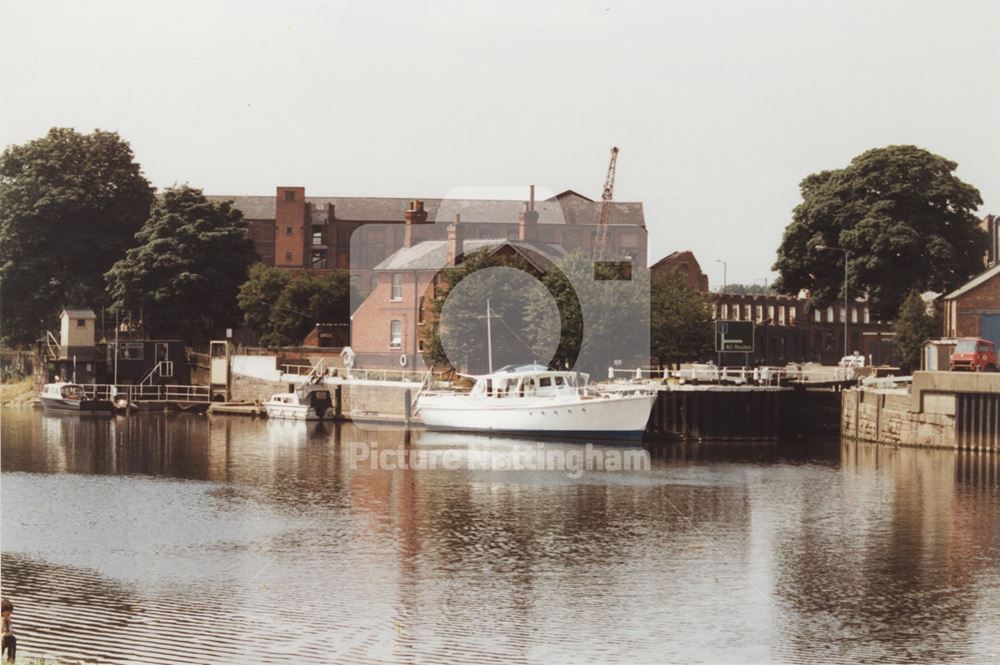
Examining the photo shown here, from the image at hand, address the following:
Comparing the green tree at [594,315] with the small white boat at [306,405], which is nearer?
the green tree at [594,315]

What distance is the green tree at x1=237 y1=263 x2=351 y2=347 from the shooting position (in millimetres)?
105500

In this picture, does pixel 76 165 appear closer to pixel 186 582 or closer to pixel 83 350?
pixel 83 350

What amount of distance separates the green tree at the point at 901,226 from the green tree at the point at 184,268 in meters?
45.2

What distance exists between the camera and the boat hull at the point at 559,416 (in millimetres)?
71250

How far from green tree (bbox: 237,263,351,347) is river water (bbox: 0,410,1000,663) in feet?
123

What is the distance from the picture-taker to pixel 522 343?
3354 inches

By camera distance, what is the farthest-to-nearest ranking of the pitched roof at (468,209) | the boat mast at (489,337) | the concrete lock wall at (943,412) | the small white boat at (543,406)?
the pitched roof at (468,209) < the boat mast at (489,337) < the small white boat at (543,406) < the concrete lock wall at (943,412)

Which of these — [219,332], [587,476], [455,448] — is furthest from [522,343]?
[219,332]

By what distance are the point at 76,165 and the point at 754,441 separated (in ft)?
203

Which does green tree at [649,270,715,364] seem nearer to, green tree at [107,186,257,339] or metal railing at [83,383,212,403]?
metal railing at [83,383,212,403]

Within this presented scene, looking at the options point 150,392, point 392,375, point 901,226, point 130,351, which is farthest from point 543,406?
point 130,351

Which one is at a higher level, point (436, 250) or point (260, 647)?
point (436, 250)

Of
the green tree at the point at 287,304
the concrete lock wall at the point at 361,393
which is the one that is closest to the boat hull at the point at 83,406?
the concrete lock wall at the point at 361,393

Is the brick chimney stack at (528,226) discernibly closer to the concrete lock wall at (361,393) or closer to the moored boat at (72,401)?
the concrete lock wall at (361,393)
